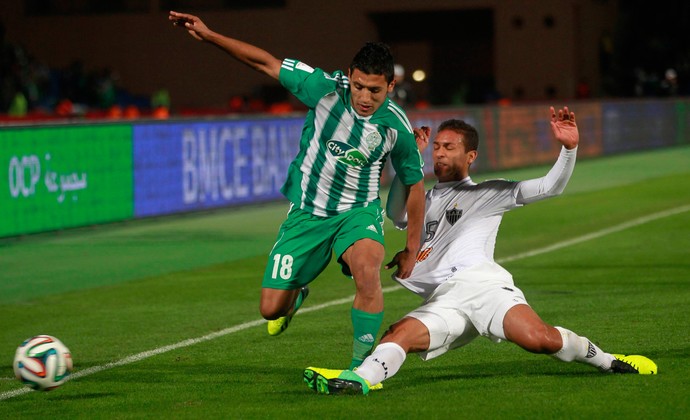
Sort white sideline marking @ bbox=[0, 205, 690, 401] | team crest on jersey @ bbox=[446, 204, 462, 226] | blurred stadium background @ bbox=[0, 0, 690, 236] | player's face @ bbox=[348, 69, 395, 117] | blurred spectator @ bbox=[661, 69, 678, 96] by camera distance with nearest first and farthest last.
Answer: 1. player's face @ bbox=[348, 69, 395, 117]
2. team crest on jersey @ bbox=[446, 204, 462, 226]
3. white sideline marking @ bbox=[0, 205, 690, 401]
4. blurred stadium background @ bbox=[0, 0, 690, 236]
5. blurred spectator @ bbox=[661, 69, 678, 96]

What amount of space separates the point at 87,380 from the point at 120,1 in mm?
47105

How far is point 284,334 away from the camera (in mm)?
9641

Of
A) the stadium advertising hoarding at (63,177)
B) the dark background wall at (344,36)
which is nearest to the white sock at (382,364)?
the stadium advertising hoarding at (63,177)

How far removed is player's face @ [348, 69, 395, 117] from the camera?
7.22 m

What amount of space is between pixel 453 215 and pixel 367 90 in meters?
0.90

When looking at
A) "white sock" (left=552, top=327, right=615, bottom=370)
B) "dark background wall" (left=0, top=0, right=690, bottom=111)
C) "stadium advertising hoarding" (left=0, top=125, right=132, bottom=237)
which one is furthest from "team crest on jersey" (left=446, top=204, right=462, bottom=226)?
"dark background wall" (left=0, top=0, right=690, bottom=111)

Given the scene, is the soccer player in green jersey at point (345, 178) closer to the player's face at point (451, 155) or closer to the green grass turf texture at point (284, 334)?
the player's face at point (451, 155)

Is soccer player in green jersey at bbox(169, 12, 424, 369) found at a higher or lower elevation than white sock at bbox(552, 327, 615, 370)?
higher

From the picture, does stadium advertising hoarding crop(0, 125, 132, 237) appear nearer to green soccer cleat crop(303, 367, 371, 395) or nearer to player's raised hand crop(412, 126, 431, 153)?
player's raised hand crop(412, 126, 431, 153)

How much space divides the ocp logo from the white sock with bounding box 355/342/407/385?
3.67 ft

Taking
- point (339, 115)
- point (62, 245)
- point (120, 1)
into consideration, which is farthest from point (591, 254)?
point (120, 1)

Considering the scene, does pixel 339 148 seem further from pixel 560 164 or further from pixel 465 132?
pixel 560 164

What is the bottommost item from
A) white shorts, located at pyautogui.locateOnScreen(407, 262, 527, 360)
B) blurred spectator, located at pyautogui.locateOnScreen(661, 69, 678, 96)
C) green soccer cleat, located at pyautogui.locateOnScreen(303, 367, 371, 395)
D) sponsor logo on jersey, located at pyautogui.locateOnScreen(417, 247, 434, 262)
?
green soccer cleat, located at pyautogui.locateOnScreen(303, 367, 371, 395)

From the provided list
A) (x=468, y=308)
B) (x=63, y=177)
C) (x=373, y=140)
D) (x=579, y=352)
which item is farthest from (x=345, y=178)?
(x=63, y=177)
